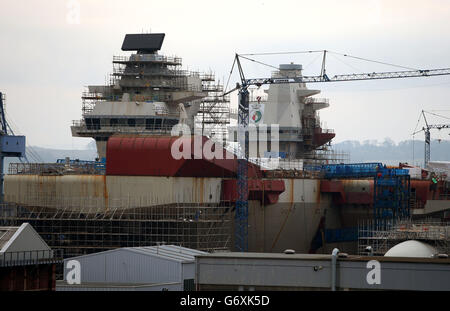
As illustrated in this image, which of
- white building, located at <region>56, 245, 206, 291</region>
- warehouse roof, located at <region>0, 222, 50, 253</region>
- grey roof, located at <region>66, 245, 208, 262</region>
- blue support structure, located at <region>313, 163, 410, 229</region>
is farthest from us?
blue support structure, located at <region>313, 163, 410, 229</region>

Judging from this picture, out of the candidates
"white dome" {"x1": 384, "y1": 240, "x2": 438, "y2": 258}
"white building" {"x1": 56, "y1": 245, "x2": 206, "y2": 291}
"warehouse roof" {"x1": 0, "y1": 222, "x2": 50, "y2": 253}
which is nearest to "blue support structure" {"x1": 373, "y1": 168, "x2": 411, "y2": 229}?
"white dome" {"x1": 384, "y1": 240, "x2": 438, "y2": 258}

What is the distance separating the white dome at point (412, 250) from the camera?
69.8m

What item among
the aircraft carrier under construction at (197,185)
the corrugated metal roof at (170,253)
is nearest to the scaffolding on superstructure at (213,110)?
the aircraft carrier under construction at (197,185)

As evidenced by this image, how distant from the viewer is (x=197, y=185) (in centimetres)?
9106

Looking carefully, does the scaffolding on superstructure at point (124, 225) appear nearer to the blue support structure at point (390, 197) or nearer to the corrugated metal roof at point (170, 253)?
the corrugated metal roof at point (170, 253)

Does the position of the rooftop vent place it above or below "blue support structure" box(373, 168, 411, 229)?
above

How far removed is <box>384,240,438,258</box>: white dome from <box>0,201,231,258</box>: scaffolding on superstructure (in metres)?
20.7

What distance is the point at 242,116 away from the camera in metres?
108

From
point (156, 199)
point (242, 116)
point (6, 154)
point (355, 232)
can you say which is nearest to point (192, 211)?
point (156, 199)

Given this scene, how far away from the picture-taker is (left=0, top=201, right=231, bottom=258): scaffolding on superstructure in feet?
291

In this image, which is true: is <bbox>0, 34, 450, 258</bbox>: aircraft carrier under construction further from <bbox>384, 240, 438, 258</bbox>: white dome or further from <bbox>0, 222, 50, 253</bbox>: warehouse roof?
<bbox>0, 222, 50, 253</bbox>: warehouse roof

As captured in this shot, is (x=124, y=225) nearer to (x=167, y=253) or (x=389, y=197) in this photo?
(x=167, y=253)

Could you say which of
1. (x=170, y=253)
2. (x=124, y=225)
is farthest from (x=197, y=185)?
(x=170, y=253)
